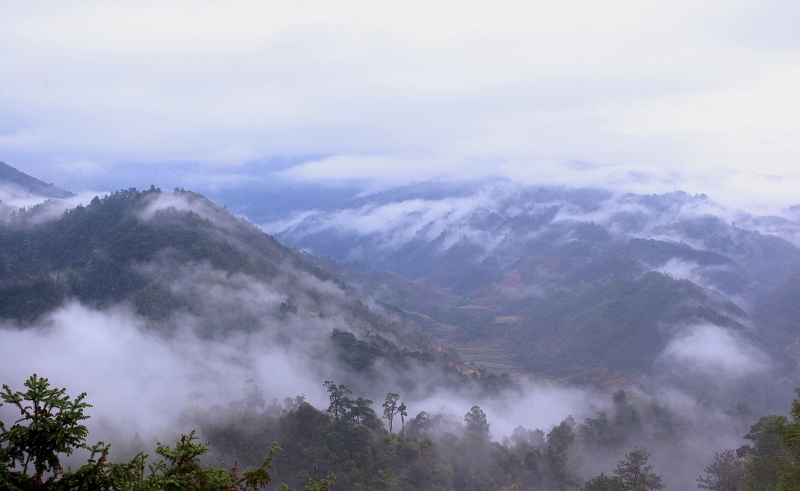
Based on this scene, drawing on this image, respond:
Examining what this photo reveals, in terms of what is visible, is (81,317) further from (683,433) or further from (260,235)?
(683,433)

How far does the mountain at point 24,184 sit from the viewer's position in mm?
169312

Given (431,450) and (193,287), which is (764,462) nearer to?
(431,450)

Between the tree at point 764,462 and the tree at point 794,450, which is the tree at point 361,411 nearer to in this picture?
the tree at point 764,462

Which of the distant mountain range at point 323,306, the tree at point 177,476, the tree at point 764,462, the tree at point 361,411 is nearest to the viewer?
the tree at point 177,476

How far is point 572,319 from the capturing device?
153125mm


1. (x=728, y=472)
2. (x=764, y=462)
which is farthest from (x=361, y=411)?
(x=764, y=462)

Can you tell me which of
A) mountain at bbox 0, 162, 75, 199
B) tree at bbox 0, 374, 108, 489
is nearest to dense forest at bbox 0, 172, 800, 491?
tree at bbox 0, 374, 108, 489

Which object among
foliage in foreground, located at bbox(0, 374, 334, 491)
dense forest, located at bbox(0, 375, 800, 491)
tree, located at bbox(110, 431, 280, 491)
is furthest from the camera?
dense forest, located at bbox(0, 375, 800, 491)

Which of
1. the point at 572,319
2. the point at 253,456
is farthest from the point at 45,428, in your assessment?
the point at 572,319

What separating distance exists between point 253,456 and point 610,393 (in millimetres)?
74026

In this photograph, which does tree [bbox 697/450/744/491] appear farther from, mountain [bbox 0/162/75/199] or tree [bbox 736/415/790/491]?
mountain [bbox 0/162/75/199]

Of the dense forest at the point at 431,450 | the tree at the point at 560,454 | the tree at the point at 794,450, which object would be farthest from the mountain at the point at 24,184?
the tree at the point at 794,450

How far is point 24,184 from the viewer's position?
176 metres

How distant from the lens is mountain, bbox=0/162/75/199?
169 meters
